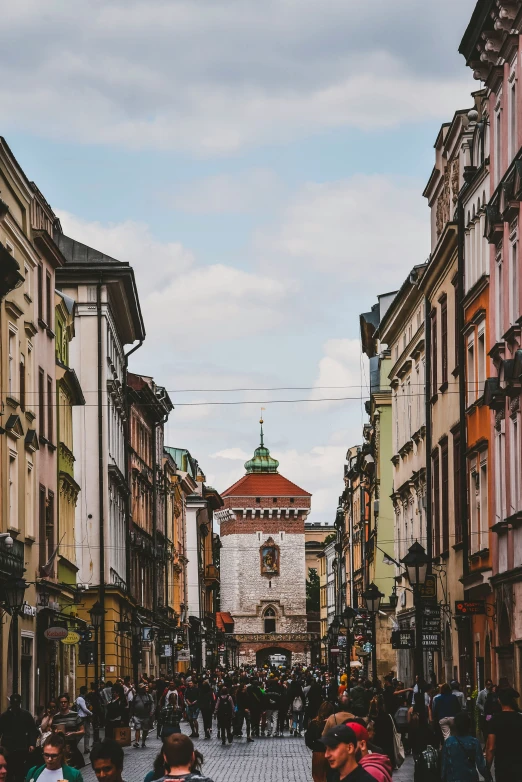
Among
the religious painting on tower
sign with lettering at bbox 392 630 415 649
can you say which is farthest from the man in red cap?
the religious painting on tower

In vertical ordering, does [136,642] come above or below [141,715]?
above

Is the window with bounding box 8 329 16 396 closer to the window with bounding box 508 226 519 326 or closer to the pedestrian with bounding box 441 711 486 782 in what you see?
the window with bounding box 508 226 519 326

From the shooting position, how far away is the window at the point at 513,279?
28641 mm

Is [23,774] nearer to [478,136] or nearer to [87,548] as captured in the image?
[478,136]

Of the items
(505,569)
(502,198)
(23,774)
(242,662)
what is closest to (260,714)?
(505,569)

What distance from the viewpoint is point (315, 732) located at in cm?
1845

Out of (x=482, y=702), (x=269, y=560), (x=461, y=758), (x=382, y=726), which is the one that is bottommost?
(x=482, y=702)

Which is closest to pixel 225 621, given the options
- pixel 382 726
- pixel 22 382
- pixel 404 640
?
pixel 404 640

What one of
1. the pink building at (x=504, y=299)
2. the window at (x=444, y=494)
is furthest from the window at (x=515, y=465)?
the window at (x=444, y=494)

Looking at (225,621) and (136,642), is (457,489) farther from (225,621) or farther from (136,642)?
(225,621)

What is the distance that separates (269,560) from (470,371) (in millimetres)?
132921

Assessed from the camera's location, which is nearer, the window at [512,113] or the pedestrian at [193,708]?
the window at [512,113]

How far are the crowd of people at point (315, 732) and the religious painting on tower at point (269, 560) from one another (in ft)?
385

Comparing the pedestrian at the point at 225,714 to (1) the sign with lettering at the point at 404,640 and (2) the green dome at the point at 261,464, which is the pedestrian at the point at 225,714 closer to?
(1) the sign with lettering at the point at 404,640
